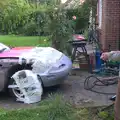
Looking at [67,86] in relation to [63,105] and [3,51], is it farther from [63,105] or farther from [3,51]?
[63,105]

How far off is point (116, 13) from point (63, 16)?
1.62m

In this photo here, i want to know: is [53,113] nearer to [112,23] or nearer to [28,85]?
[28,85]

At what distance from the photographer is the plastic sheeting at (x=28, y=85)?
21.5ft

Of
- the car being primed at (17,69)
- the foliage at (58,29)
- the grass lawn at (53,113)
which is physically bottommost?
the grass lawn at (53,113)

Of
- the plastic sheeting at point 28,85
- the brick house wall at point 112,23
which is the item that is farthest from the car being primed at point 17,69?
the brick house wall at point 112,23

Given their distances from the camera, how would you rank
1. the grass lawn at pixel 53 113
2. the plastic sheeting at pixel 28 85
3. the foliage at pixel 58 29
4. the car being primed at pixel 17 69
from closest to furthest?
the grass lawn at pixel 53 113
the plastic sheeting at pixel 28 85
the car being primed at pixel 17 69
the foliage at pixel 58 29

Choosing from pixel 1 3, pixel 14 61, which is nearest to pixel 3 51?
pixel 14 61

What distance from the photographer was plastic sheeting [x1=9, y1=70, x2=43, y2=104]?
21.5 ft

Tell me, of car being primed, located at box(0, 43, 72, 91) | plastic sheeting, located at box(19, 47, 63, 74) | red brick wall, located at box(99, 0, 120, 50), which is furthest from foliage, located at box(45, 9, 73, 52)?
car being primed, located at box(0, 43, 72, 91)

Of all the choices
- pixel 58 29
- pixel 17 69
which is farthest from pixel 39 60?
pixel 58 29

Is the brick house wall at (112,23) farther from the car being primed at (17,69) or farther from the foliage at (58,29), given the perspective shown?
the car being primed at (17,69)

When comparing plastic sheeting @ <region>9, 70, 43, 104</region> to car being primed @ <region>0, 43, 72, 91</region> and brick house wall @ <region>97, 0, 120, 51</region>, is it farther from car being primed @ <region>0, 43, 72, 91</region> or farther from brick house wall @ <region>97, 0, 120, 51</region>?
brick house wall @ <region>97, 0, 120, 51</region>

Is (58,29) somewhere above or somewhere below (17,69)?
above

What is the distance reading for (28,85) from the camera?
6.57 m
